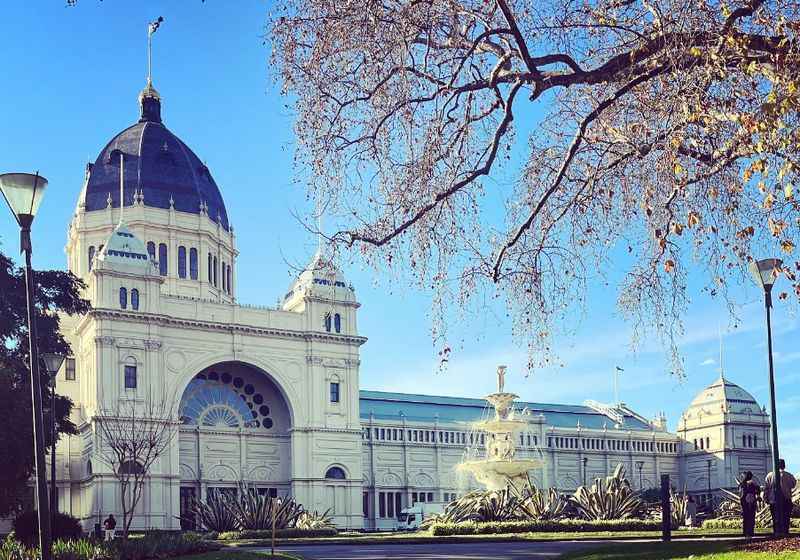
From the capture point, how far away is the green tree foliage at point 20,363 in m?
40.5

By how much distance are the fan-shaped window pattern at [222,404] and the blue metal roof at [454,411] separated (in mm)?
11909

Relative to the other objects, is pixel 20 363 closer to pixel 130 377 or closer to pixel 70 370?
pixel 130 377

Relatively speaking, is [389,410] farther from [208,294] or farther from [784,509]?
[784,509]

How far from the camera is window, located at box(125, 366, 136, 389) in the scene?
67.2 m

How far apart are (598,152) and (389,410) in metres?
73.4

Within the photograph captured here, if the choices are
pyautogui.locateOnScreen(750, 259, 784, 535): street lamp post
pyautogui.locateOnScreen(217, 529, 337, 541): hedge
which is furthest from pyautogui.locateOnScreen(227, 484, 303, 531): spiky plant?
pyautogui.locateOnScreen(750, 259, 784, 535): street lamp post

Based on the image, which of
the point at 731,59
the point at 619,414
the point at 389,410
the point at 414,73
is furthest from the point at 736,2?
the point at 619,414

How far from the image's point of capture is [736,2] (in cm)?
1454

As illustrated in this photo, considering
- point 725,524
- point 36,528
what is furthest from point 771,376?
point 36,528

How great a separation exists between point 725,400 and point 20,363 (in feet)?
227

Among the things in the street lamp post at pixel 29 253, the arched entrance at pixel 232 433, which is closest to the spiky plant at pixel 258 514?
the arched entrance at pixel 232 433

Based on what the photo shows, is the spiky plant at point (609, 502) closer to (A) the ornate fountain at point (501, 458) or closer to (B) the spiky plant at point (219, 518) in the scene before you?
(A) the ornate fountain at point (501, 458)

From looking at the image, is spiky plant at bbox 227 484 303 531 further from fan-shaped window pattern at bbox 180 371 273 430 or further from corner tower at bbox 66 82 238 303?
corner tower at bbox 66 82 238 303

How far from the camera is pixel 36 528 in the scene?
30.0m
